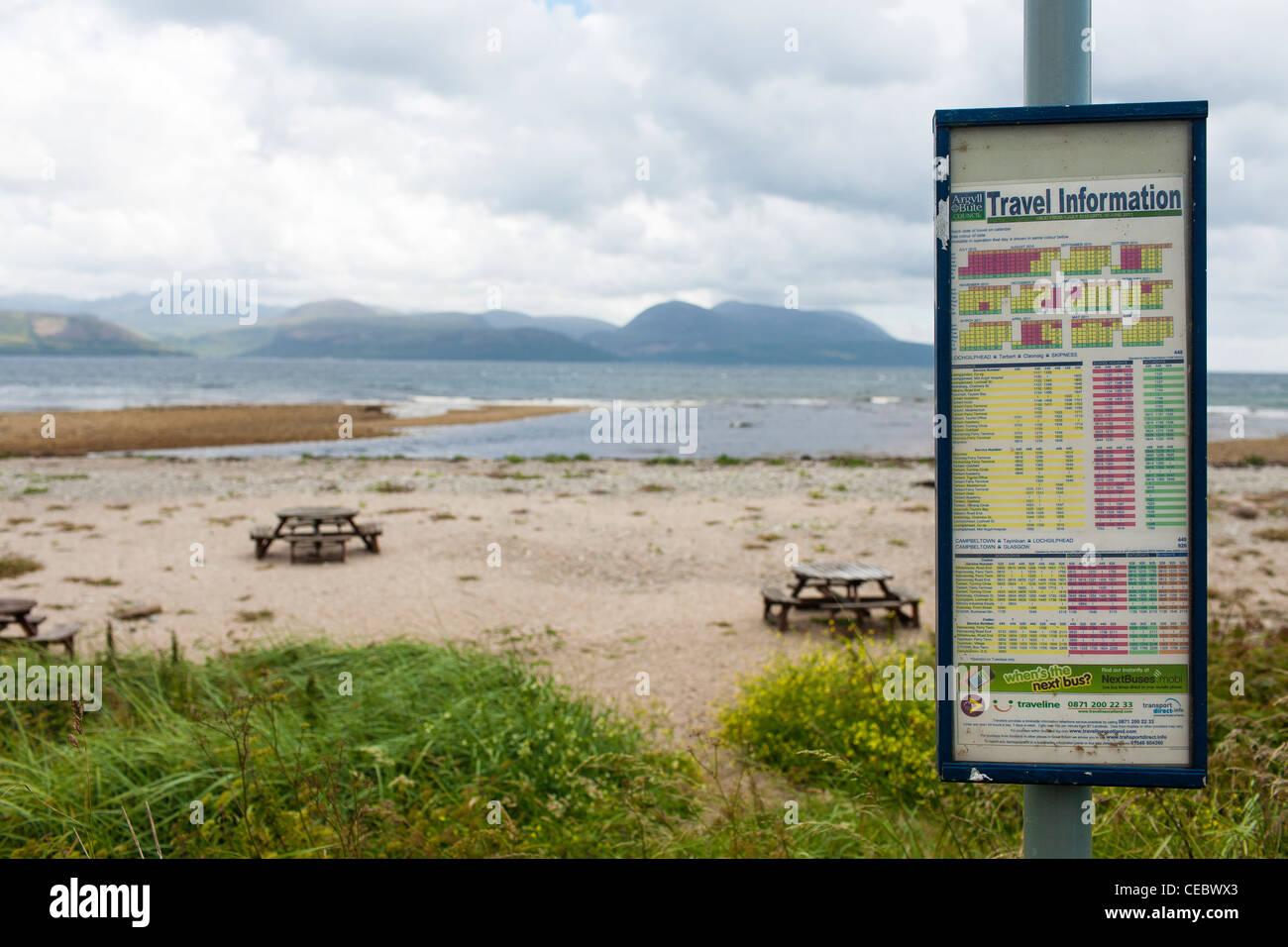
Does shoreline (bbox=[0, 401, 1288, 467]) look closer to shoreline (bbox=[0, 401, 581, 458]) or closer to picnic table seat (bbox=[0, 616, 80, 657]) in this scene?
shoreline (bbox=[0, 401, 581, 458])

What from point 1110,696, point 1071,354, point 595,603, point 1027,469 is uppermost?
point 1071,354

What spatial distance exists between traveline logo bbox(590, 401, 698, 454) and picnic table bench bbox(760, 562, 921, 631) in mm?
25824

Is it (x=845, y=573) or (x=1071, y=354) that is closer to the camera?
(x=1071, y=354)

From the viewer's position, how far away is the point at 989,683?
2.65 metres

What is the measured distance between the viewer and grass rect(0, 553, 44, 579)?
13.2 meters

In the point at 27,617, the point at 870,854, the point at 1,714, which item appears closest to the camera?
the point at 870,854

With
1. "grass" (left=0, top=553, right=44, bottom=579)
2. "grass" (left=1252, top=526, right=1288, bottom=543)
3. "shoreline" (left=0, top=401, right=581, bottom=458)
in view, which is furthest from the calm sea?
"grass" (left=0, top=553, right=44, bottom=579)

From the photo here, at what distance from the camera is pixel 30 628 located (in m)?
8.98

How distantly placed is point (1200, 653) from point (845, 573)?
8.46 m

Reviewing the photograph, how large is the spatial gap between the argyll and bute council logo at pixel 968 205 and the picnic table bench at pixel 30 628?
8.12m

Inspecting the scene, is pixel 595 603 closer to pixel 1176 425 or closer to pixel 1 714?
pixel 1 714

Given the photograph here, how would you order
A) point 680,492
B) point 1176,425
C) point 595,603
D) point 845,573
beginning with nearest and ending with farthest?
1. point 1176,425
2. point 845,573
3. point 595,603
4. point 680,492

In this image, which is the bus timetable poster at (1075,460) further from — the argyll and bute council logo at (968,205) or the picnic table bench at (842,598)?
the picnic table bench at (842,598)

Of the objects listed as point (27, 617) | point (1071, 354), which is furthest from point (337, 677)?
point (1071, 354)
